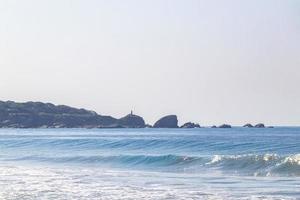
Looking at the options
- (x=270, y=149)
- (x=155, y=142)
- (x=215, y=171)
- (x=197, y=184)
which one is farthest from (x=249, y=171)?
(x=155, y=142)

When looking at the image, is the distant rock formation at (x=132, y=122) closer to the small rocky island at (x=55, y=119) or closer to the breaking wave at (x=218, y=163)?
the small rocky island at (x=55, y=119)

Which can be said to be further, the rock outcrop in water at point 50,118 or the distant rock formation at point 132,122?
the distant rock formation at point 132,122

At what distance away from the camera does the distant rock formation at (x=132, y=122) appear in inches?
7352

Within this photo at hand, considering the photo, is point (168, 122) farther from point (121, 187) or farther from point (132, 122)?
point (121, 187)

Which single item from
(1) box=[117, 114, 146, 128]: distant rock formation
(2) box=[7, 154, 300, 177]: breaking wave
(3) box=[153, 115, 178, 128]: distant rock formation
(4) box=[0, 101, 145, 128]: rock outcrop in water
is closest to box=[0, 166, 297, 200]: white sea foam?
(2) box=[7, 154, 300, 177]: breaking wave

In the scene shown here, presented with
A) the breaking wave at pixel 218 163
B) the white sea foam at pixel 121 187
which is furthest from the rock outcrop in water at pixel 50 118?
the white sea foam at pixel 121 187

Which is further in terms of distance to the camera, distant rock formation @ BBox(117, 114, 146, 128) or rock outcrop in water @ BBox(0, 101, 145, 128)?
distant rock formation @ BBox(117, 114, 146, 128)

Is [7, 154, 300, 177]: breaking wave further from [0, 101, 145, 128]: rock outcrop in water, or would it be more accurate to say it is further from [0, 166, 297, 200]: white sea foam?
[0, 101, 145, 128]: rock outcrop in water

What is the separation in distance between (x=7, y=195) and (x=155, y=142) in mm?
43091

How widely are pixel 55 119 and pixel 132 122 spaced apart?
2283cm

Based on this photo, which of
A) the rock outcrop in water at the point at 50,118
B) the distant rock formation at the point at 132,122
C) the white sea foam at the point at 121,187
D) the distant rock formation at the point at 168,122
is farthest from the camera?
the distant rock formation at the point at 132,122

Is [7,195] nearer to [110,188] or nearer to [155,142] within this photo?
[110,188]

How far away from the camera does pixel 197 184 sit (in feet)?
75.7

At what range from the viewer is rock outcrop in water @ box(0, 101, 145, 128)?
18600cm
